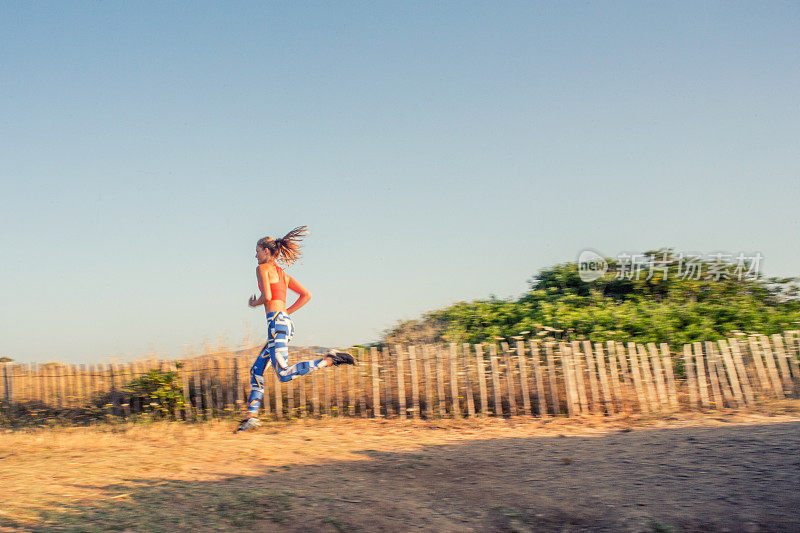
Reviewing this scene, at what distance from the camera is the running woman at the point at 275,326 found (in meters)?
9.07

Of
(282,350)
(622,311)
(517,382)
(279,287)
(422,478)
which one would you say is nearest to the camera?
(422,478)

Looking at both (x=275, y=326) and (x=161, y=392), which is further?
(x=161, y=392)

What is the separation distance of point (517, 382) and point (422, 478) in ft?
12.4

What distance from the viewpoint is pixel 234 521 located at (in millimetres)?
4723

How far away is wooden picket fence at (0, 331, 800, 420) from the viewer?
945 centimetres

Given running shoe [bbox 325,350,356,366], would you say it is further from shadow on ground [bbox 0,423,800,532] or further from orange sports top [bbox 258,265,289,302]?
shadow on ground [bbox 0,423,800,532]

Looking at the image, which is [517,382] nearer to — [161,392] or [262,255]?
[262,255]

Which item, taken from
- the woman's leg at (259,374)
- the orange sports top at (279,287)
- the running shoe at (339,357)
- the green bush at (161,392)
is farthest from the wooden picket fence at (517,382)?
the orange sports top at (279,287)

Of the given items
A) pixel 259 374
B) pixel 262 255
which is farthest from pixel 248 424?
pixel 262 255

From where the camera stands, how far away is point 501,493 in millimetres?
5695

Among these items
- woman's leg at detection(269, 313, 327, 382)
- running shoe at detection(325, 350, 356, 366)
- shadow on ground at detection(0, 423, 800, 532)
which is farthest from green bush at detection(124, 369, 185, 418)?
shadow on ground at detection(0, 423, 800, 532)

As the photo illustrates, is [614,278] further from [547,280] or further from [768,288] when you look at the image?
[768,288]

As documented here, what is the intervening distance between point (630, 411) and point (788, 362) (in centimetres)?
328

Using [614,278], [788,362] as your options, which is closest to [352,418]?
[788,362]
